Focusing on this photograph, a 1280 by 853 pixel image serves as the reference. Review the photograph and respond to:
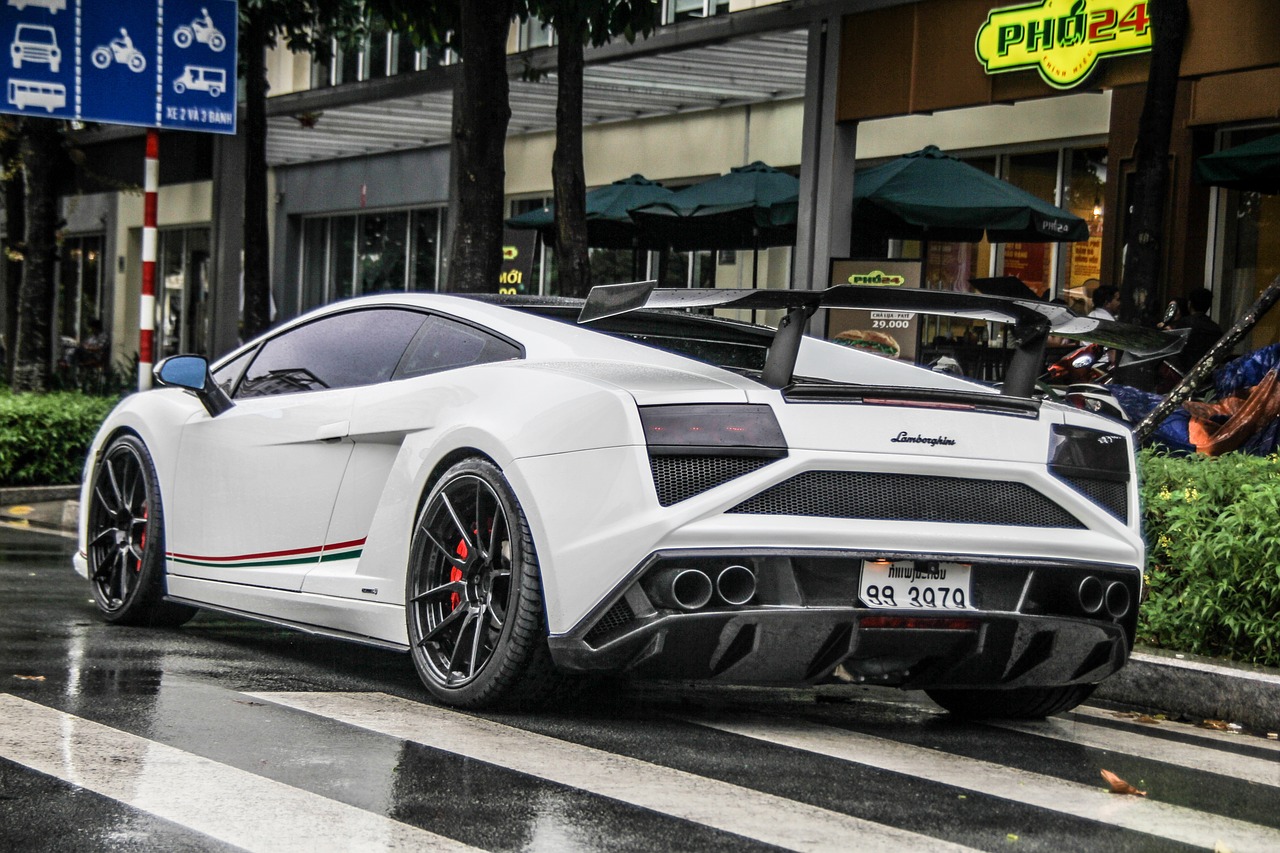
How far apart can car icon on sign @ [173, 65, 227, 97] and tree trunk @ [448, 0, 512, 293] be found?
2.53 m

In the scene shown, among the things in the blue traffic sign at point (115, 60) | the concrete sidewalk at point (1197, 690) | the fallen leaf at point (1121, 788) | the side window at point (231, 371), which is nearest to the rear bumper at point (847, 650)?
the fallen leaf at point (1121, 788)

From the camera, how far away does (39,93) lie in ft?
46.5

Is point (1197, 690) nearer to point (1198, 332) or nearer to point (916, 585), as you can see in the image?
point (916, 585)

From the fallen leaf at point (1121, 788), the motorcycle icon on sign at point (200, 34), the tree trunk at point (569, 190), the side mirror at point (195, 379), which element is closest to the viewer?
the fallen leaf at point (1121, 788)

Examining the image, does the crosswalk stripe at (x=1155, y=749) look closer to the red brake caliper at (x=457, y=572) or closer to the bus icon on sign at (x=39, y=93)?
the red brake caliper at (x=457, y=572)

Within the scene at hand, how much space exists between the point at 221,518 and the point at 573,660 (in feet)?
7.20

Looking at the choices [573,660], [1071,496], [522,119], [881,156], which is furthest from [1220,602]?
[522,119]

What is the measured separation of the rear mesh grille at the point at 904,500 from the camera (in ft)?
15.4

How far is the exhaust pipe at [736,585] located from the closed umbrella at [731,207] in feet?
34.8

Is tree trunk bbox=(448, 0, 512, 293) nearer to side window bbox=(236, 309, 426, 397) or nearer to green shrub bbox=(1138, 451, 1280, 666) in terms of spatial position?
side window bbox=(236, 309, 426, 397)

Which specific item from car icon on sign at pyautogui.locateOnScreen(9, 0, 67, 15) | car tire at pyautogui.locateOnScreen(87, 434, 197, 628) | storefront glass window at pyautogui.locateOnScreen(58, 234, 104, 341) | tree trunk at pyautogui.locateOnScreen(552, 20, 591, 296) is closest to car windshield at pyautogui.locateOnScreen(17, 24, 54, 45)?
car icon on sign at pyautogui.locateOnScreen(9, 0, 67, 15)

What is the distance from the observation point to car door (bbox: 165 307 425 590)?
233 inches

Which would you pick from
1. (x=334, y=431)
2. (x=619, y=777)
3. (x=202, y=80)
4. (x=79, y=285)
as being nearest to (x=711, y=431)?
(x=619, y=777)

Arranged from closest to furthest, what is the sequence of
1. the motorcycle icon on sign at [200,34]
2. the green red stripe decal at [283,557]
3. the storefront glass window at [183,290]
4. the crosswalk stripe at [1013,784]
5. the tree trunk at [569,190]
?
the crosswalk stripe at [1013,784] < the green red stripe decal at [283,557] < the tree trunk at [569,190] < the motorcycle icon on sign at [200,34] < the storefront glass window at [183,290]
